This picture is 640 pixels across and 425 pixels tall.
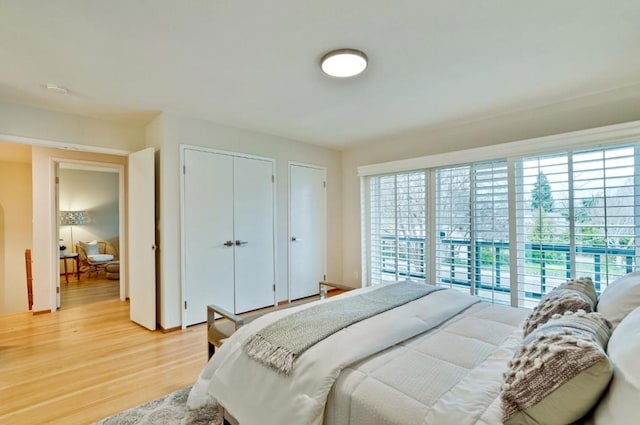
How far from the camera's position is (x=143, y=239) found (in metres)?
3.45

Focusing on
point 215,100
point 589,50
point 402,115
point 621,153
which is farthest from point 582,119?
point 215,100

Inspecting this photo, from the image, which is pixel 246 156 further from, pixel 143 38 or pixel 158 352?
pixel 158 352

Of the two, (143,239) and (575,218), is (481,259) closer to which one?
(575,218)

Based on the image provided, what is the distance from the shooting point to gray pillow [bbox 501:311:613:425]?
2.74ft

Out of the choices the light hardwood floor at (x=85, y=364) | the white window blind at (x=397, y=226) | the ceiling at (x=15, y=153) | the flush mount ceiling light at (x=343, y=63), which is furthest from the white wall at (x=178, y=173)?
the ceiling at (x=15, y=153)

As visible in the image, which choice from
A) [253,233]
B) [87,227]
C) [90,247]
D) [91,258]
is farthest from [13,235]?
[253,233]

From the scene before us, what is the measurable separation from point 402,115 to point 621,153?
1.94 metres

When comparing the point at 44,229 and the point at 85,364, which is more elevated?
the point at 44,229

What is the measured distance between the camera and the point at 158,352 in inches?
111

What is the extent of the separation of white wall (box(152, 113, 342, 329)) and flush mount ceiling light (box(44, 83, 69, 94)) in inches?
32.2

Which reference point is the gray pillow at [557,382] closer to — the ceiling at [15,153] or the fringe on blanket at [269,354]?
the fringe on blanket at [269,354]

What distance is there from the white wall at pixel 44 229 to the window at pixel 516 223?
4.42 meters

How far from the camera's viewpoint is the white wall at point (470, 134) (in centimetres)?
278

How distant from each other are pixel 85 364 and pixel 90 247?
507 centimetres
